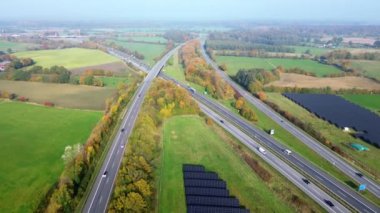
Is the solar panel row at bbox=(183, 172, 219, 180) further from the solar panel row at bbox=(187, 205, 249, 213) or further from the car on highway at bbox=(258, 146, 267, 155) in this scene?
the car on highway at bbox=(258, 146, 267, 155)

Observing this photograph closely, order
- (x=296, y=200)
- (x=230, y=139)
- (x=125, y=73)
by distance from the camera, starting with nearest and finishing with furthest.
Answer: (x=296, y=200)
(x=230, y=139)
(x=125, y=73)

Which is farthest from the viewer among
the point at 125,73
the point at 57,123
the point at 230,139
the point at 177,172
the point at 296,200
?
the point at 125,73

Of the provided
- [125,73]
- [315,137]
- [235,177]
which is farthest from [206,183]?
[125,73]

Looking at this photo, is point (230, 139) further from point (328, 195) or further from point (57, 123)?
point (57, 123)

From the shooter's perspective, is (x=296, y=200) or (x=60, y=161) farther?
(x=60, y=161)

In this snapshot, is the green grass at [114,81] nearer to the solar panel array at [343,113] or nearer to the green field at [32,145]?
the green field at [32,145]

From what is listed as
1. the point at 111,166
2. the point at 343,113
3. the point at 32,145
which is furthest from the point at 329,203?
the point at 32,145
